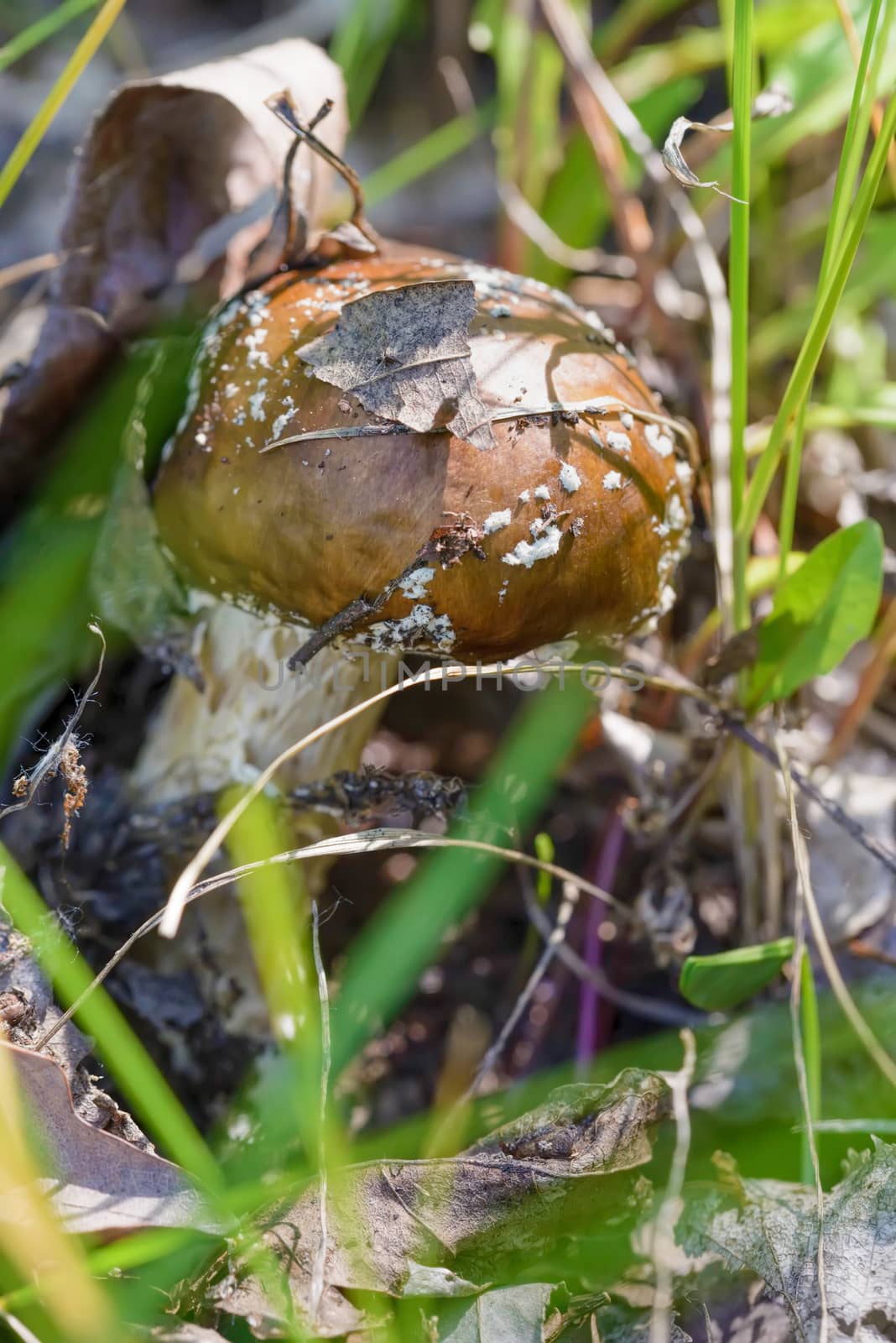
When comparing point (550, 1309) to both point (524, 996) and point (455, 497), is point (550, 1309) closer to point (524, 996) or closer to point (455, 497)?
point (524, 996)

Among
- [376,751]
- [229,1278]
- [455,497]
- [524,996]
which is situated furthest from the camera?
[376,751]

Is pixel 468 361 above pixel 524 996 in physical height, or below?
above

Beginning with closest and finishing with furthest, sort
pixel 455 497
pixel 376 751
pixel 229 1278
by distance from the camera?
pixel 229 1278, pixel 455 497, pixel 376 751

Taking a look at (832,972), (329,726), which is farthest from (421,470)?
(832,972)

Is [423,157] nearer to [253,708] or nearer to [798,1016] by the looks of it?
[253,708]

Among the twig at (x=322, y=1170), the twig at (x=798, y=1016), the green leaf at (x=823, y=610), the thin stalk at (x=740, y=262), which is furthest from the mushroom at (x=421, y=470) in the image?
the twig at (x=322, y=1170)

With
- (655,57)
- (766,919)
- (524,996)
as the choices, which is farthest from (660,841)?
(655,57)

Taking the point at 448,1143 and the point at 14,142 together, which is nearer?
the point at 448,1143

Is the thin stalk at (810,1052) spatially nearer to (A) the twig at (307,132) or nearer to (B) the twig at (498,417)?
(B) the twig at (498,417)
